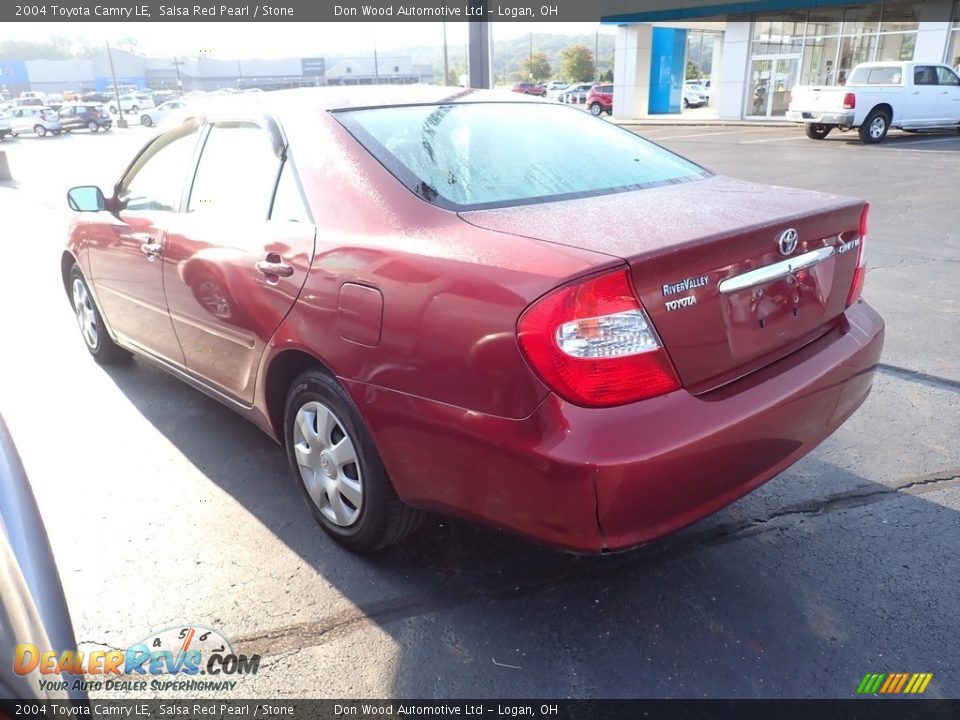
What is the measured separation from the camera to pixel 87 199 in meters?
3.96

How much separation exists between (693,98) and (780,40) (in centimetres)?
1847

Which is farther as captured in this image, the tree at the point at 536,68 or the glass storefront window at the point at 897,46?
the tree at the point at 536,68

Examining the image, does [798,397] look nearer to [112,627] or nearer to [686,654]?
[686,654]

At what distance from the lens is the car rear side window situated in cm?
291

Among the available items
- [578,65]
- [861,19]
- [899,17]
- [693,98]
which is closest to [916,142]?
[899,17]

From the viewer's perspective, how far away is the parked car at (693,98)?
147 ft

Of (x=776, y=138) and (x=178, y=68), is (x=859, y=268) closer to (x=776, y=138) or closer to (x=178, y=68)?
(x=776, y=138)

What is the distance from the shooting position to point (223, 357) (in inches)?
124

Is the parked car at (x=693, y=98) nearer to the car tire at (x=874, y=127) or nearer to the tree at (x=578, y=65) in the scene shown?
the car tire at (x=874, y=127)

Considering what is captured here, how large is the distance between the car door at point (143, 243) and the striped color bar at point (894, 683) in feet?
9.93

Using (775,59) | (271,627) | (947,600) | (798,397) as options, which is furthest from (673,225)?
(775,59)

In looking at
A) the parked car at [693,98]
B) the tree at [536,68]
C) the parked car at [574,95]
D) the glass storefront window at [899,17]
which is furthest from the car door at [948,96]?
the tree at [536,68]

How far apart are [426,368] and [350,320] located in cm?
37

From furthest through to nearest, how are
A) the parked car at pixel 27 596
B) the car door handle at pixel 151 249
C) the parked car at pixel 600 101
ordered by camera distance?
the parked car at pixel 600 101, the car door handle at pixel 151 249, the parked car at pixel 27 596
